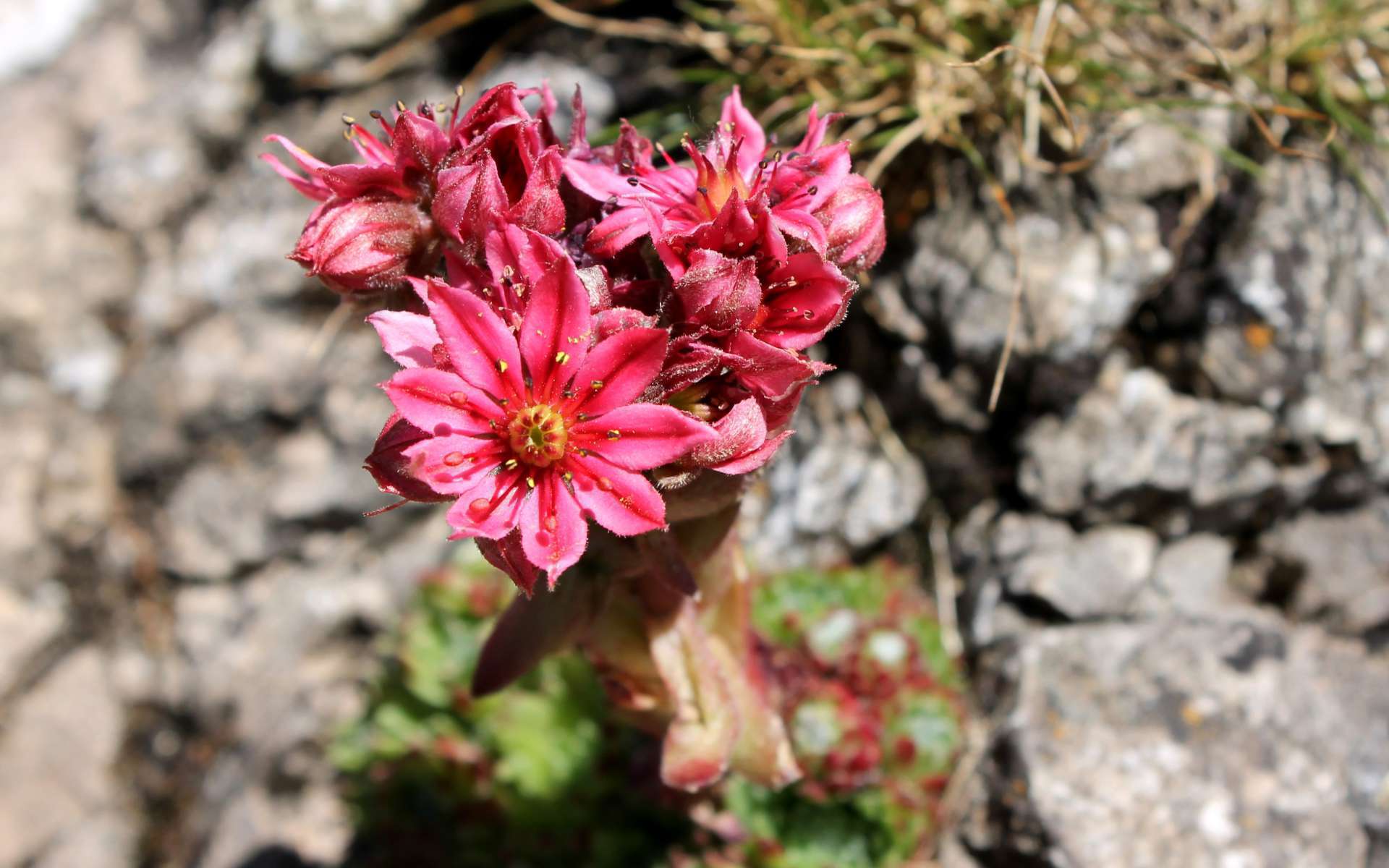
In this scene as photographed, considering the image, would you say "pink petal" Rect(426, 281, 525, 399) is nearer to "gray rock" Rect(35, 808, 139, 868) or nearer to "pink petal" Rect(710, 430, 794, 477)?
"pink petal" Rect(710, 430, 794, 477)

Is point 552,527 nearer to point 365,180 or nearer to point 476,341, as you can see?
point 476,341

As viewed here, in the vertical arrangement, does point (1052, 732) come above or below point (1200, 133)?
below

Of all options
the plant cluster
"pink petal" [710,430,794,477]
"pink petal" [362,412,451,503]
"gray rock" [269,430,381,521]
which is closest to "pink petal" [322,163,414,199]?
"pink petal" [362,412,451,503]

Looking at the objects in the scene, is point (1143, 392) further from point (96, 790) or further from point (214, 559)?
point (96, 790)

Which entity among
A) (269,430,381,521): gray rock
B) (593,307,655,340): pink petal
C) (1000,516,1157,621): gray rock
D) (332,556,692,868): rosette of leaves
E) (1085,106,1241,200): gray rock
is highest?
(593,307,655,340): pink petal

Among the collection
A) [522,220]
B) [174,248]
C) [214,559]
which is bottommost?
[214,559]

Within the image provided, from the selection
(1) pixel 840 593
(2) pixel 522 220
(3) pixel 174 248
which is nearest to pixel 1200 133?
(1) pixel 840 593

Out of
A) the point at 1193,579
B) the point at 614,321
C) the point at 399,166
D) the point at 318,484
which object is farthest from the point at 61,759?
the point at 1193,579
